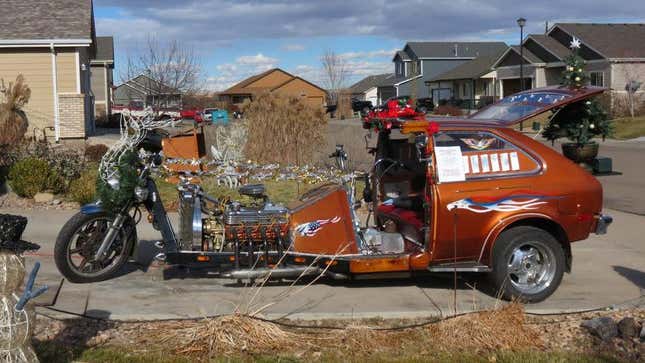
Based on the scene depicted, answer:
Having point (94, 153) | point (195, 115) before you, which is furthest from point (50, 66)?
point (94, 153)

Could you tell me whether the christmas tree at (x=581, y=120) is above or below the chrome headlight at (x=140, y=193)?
above

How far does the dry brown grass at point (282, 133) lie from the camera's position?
17656 millimetres

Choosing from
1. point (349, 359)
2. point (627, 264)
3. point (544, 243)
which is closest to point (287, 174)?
point (627, 264)

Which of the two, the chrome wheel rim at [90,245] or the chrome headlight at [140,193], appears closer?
the chrome headlight at [140,193]

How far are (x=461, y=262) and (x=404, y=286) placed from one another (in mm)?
823

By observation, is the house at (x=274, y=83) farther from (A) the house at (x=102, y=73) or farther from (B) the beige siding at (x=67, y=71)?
(B) the beige siding at (x=67, y=71)

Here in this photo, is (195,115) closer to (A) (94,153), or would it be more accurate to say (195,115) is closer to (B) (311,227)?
(A) (94,153)

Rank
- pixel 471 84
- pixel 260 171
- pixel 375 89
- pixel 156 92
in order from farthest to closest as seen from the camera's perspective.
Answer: pixel 375 89, pixel 471 84, pixel 156 92, pixel 260 171

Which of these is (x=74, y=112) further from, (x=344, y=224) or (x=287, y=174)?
(x=344, y=224)

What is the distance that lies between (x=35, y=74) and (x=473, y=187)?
19.3 meters

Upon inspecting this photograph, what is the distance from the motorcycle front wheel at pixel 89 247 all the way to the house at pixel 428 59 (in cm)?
7587

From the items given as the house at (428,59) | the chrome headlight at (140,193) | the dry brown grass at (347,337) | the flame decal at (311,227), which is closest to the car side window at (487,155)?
the flame decal at (311,227)

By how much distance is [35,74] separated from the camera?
23359 mm

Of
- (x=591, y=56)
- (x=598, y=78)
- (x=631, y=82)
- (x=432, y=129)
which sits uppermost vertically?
(x=591, y=56)
